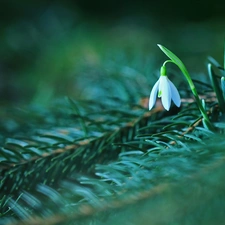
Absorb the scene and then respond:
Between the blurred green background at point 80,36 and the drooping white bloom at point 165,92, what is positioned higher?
the blurred green background at point 80,36

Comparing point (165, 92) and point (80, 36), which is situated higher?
point (80, 36)

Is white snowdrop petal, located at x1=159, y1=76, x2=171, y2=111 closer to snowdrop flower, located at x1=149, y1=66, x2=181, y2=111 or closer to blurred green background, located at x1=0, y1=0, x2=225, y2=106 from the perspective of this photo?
snowdrop flower, located at x1=149, y1=66, x2=181, y2=111

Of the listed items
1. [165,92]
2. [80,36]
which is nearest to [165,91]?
[165,92]

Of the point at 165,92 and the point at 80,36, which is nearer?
the point at 165,92

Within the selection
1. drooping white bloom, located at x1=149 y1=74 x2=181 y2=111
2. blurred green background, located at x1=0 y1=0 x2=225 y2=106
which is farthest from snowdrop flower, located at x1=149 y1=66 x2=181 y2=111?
blurred green background, located at x1=0 y1=0 x2=225 y2=106

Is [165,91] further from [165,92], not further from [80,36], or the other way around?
[80,36]

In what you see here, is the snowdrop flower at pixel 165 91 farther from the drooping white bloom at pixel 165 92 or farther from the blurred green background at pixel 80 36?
the blurred green background at pixel 80 36

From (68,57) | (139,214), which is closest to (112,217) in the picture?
(139,214)

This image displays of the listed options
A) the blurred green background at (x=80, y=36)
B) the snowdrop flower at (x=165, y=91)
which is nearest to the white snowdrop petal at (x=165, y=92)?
the snowdrop flower at (x=165, y=91)
